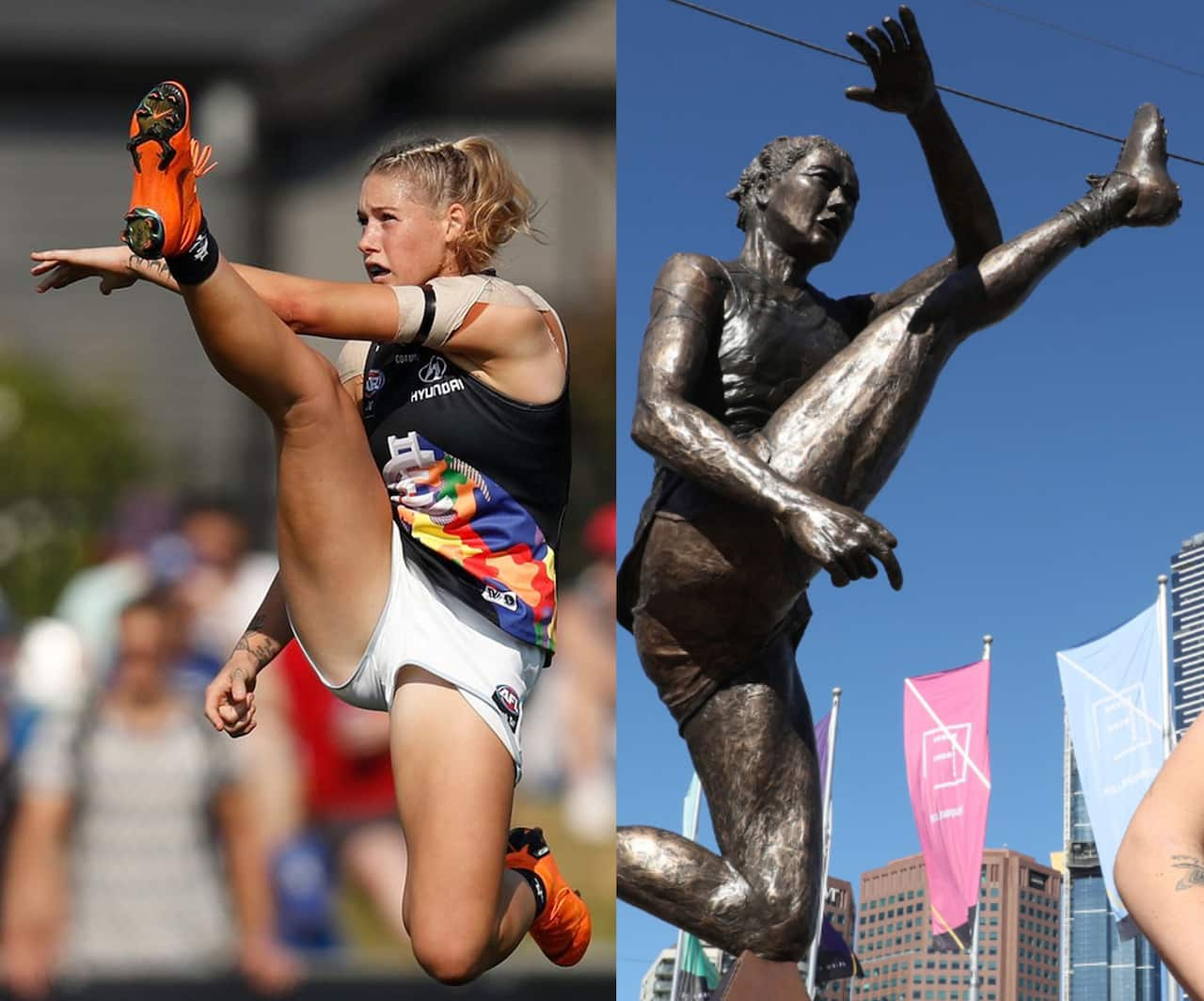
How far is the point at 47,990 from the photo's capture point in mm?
6617

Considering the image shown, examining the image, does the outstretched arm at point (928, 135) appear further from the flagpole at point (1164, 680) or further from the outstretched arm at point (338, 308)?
the flagpole at point (1164, 680)

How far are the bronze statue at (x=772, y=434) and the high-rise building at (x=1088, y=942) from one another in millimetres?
10657

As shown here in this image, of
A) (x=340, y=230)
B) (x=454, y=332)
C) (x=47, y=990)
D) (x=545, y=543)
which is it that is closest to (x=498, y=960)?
(x=545, y=543)

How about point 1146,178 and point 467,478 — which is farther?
point 1146,178

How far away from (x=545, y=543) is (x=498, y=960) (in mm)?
598

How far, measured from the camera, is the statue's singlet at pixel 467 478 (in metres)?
2.36

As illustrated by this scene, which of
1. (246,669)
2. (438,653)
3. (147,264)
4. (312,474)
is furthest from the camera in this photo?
(246,669)

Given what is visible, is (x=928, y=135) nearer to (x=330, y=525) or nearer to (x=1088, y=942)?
(x=330, y=525)

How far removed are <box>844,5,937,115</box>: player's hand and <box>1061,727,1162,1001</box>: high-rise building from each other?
10930mm

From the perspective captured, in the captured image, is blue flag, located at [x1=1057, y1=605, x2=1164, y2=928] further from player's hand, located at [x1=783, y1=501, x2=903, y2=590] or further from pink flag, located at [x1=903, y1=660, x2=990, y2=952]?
player's hand, located at [x1=783, y1=501, x2=903, y2=590]

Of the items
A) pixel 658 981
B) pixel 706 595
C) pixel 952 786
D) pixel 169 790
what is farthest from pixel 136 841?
pixel 952 786

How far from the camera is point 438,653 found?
2299 millimetres

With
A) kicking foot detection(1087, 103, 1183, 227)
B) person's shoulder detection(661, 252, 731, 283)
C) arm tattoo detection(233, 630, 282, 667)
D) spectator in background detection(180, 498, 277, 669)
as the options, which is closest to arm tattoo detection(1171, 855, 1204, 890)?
arm tattoo detection(233, 630, 282, 667)

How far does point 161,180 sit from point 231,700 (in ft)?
2.65
